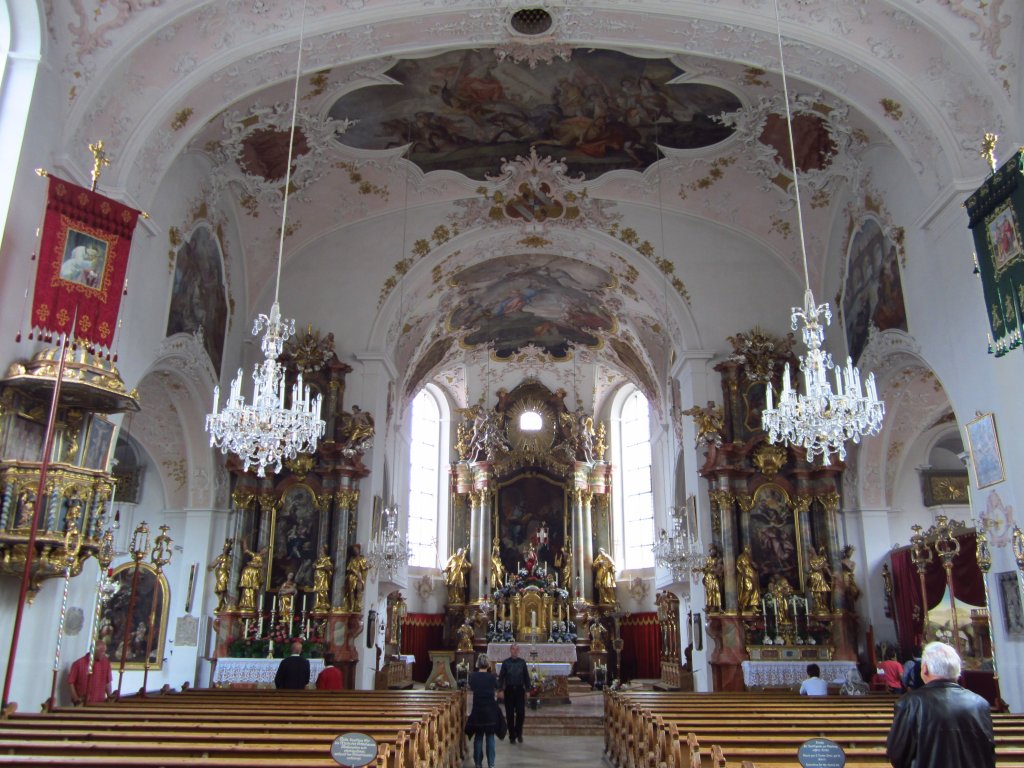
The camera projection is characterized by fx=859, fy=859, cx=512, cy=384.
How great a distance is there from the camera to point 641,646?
2455 cm

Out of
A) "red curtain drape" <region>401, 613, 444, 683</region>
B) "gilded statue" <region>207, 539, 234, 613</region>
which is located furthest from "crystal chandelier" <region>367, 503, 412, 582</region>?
"red curtain drape" <region>401, 613, 444, 683</region>

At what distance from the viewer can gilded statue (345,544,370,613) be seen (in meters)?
15.1

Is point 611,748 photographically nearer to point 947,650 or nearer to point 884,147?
point 947,650

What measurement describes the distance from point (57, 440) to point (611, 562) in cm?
1902

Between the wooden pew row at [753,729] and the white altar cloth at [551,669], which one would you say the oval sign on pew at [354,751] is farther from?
the white altar cloth at [551,669]

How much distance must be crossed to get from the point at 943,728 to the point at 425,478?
23940 mm

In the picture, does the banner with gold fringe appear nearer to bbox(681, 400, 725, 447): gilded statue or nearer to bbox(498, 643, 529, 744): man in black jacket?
bbox(681, 400, 725, 447): gilded statue

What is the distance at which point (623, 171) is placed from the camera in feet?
52.1

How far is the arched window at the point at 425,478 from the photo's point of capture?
86.3 ft

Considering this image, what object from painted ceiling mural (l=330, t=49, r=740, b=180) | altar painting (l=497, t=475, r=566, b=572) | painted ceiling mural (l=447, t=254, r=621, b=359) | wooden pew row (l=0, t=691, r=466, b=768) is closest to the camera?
wooden pew row (l=0, t=691, r=466, b=768)

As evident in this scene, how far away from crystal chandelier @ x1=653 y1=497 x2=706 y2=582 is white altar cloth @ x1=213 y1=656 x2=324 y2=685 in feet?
22.1

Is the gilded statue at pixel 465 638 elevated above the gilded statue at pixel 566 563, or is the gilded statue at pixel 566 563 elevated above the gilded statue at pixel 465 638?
the gilded statue at pixel 566 563

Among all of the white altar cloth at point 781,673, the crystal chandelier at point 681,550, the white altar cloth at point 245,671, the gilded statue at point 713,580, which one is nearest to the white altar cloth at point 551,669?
the crystal chandelier at point 681,550

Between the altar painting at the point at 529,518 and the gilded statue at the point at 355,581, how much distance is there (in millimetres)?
11388
